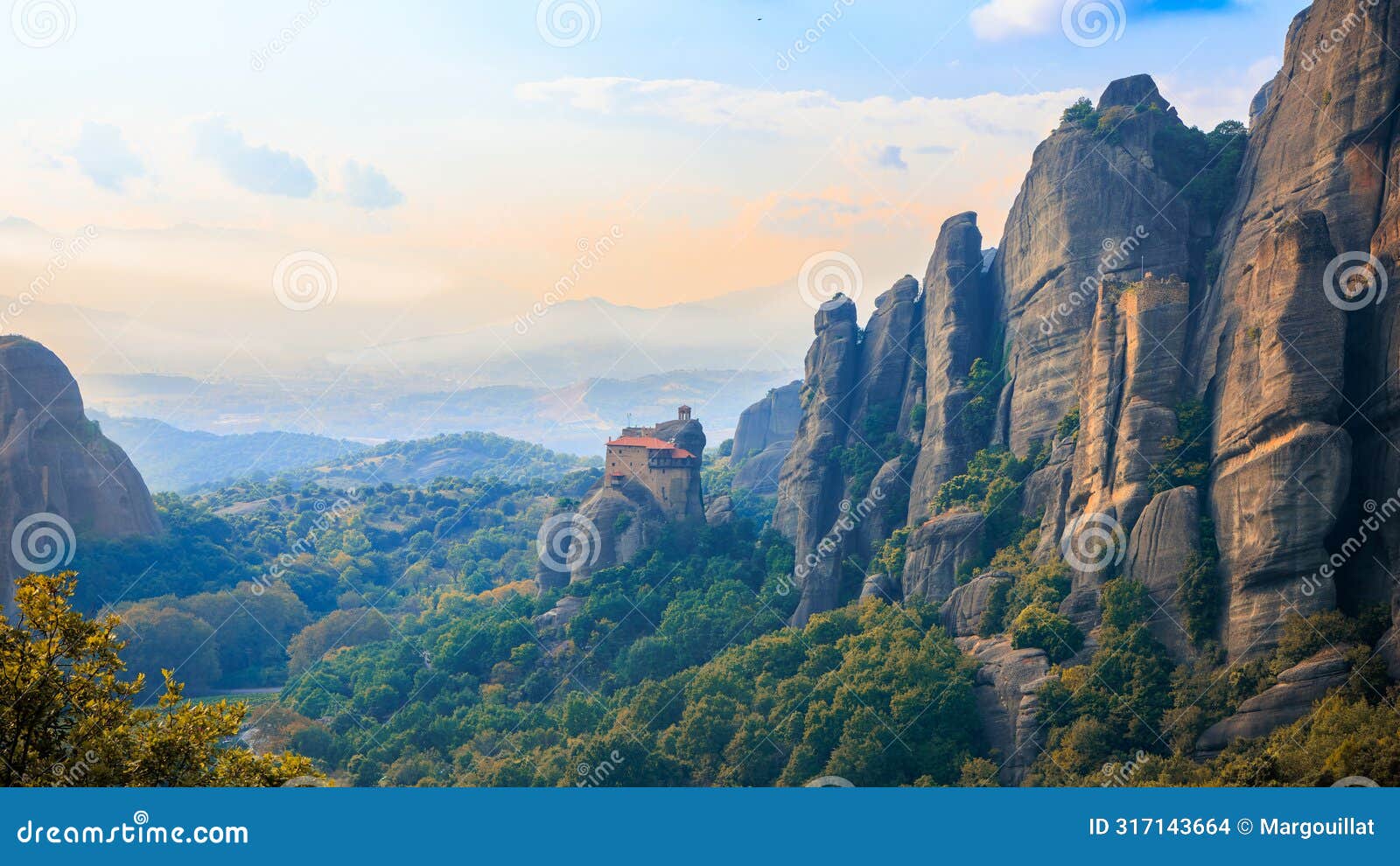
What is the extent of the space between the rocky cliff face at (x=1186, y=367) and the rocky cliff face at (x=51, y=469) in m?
48.1

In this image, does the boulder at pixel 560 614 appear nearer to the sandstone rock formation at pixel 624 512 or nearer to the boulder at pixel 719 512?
the sandstone rock formation at pixel 624 512

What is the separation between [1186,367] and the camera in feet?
145

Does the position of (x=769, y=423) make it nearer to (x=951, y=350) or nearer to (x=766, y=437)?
(x=766, y=437)

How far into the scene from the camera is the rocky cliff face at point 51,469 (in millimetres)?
80750

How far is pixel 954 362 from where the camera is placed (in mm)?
59781

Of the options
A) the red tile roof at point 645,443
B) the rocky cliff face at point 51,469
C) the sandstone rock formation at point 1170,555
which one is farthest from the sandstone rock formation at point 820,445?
the rocky cliff face at point 51,469

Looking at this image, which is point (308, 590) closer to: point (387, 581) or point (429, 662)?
point (387, 581)

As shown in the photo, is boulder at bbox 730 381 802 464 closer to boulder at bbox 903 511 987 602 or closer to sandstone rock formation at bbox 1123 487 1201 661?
boulder at bbox 903 511 987 602

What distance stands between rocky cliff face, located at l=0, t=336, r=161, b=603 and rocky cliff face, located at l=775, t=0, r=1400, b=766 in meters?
48.1

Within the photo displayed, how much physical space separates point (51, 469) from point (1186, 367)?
69754mm

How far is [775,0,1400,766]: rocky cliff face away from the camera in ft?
124

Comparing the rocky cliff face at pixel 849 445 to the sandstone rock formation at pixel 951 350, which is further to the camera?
the rocky cliff face at pixel 849 445

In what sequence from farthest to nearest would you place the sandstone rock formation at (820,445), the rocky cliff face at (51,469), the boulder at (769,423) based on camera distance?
the boulder at (769,423)
the rocky cliff face at (51,469)
the sandstone rock formation at (820,445)

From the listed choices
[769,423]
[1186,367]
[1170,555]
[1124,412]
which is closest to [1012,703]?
[1170,555]
